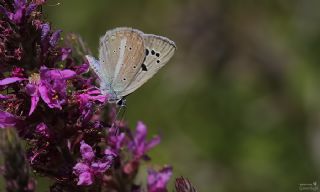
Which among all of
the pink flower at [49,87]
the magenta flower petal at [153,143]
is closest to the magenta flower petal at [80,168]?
the pink flower at [49,87]

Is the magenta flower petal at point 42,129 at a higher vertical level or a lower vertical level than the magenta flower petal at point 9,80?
lower

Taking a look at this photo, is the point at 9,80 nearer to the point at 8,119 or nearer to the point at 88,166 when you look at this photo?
the point at 8,119

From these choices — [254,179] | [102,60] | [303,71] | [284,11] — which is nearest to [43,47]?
[102,60]

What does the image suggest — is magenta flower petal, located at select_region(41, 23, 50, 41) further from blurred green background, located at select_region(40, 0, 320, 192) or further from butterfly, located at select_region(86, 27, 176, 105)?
blurred green background, located at select_region(40, 0, 320, 192)

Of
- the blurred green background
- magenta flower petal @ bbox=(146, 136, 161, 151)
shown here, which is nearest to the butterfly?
magenta flower petal @ bbox=(146, 136, 161, 151)

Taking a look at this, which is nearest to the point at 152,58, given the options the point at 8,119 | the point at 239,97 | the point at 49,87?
the point at 49,87

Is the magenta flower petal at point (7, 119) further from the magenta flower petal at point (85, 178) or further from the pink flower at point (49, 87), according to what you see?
the magenta flower petal at point (85, 178)

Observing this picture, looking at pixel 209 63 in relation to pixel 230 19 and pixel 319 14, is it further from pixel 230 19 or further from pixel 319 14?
pixel 319 14

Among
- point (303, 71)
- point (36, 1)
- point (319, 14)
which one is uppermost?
point (36, 1)
